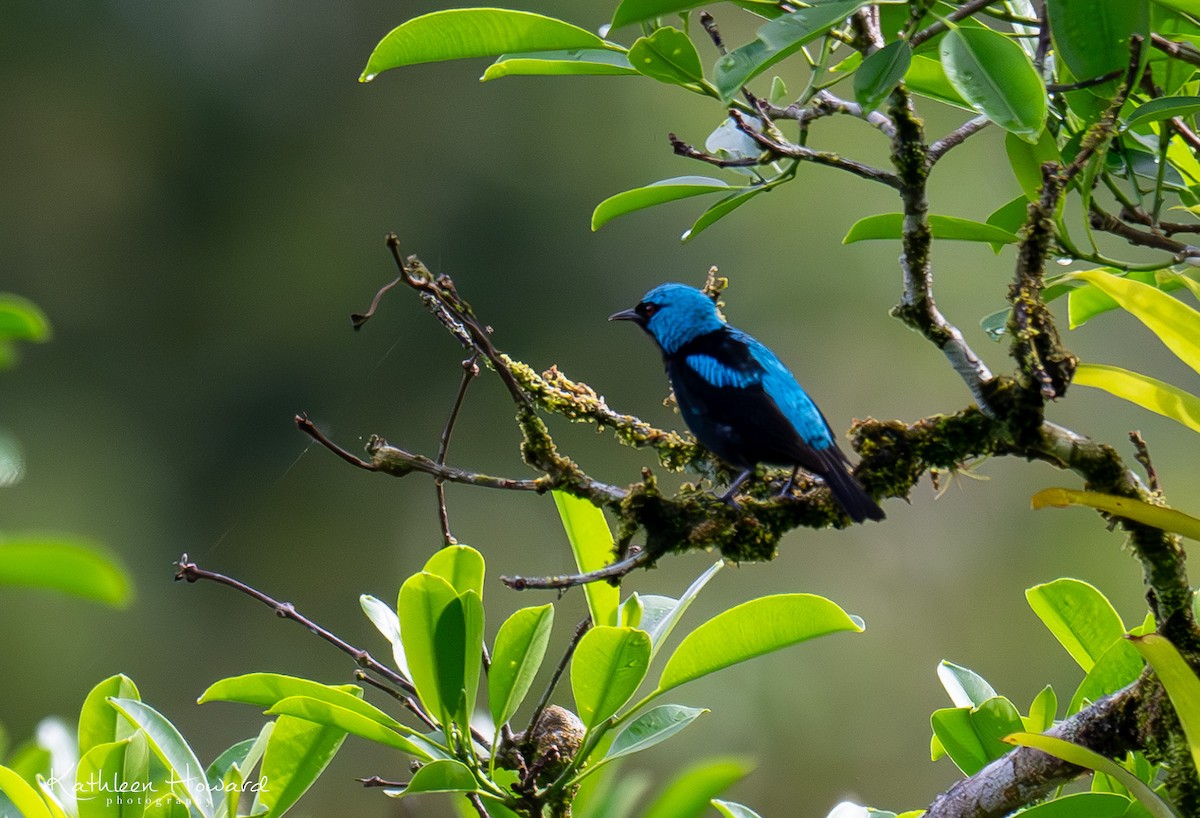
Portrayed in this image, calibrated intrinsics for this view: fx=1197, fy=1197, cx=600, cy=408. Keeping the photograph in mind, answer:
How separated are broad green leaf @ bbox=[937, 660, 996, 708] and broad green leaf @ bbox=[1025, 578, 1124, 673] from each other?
0.54ft

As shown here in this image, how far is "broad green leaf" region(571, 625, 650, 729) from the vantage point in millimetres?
1717

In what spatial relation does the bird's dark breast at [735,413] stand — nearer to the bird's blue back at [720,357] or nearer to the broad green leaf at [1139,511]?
the bird's blue back at [720,357]

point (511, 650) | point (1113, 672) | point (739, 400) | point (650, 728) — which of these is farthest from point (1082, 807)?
point (739, 400)

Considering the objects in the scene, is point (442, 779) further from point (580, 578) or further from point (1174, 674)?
point (1174, 674)

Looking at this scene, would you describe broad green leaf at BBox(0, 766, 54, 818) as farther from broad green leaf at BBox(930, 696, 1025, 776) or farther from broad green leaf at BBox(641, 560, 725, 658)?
broad green leaf at BBox(930, 696, 1025, 776)

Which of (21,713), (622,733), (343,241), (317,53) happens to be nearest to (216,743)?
(21,713)

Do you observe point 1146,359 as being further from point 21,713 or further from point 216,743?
point 21,713

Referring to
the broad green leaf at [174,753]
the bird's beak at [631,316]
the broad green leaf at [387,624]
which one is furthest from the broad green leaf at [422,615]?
the bird's beak at [631,316]

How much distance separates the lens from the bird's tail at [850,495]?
2119 millimetres

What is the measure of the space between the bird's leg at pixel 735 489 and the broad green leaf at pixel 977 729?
49cm

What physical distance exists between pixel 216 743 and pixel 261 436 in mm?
3677

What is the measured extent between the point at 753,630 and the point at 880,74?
83 cm

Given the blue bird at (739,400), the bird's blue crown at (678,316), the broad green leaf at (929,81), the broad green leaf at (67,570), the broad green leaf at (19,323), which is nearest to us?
the broad green leaf at (67,570)

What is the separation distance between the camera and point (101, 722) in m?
2.01
